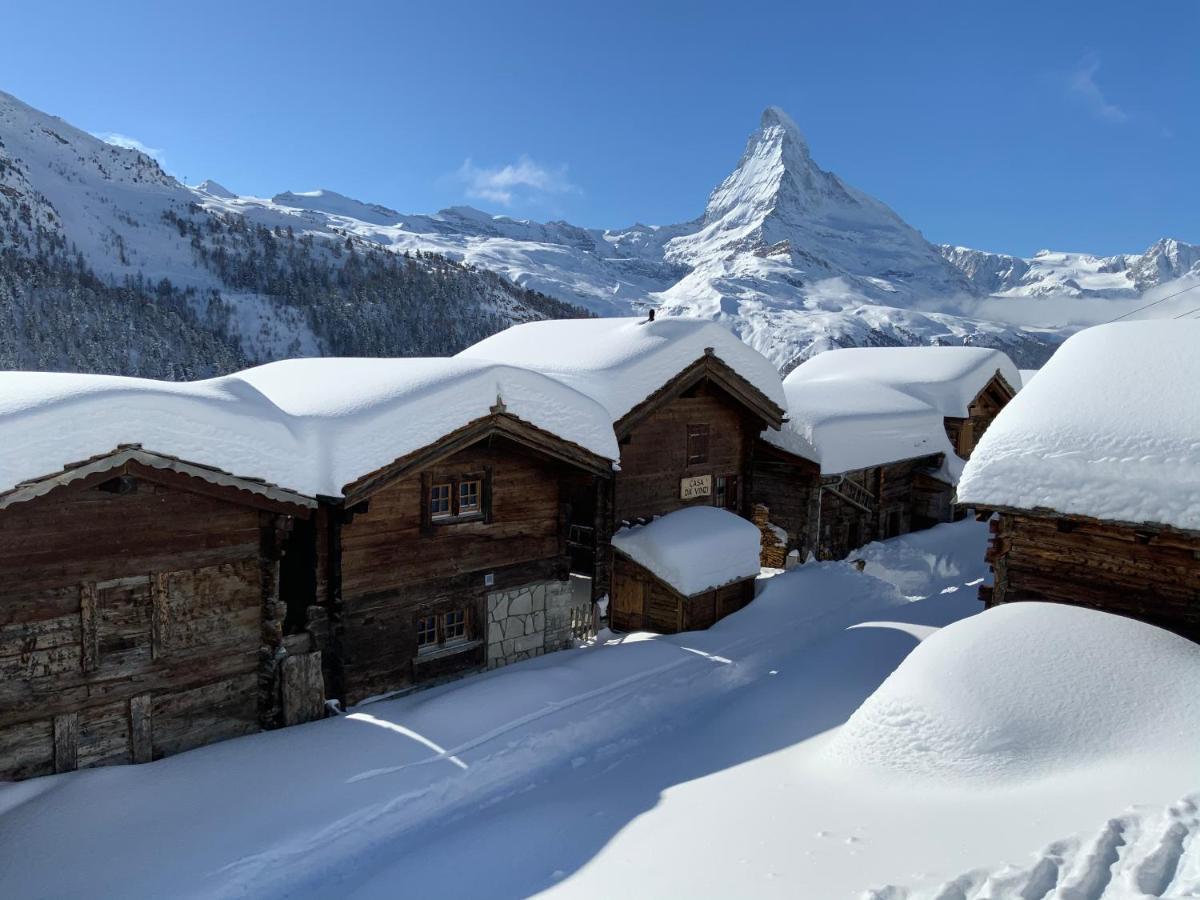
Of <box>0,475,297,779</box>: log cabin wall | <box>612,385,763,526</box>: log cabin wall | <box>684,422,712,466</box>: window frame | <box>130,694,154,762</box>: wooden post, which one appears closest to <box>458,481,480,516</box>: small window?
<box>0,475,297,779</box>: log cabin wall

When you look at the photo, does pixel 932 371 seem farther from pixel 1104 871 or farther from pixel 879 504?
pixel 1104 871

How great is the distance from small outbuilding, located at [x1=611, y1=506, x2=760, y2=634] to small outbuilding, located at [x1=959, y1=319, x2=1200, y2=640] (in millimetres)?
5399

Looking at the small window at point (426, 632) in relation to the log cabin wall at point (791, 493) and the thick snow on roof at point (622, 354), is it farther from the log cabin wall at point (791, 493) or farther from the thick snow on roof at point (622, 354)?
the log cabin wall at point (791, 493)

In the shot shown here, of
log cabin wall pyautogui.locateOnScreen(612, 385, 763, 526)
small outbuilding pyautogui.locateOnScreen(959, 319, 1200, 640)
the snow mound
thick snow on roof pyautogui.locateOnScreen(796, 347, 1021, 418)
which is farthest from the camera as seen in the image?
thick snow on roof pyautogui.locateOnScreen(796, 347, 1021, 418)

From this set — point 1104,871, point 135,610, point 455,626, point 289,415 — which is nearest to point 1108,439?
point 1104,871

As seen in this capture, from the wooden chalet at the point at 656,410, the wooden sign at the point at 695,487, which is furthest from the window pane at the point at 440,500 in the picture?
the wooden sign at the point at 695,487

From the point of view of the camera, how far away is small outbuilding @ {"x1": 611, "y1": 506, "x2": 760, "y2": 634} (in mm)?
15727

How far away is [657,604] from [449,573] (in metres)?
5.18

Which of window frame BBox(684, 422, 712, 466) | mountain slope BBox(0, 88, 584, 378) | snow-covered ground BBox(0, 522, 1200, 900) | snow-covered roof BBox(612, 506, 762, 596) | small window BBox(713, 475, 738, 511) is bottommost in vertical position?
snow-covered ground BBox(0, 522, 1200, 900)

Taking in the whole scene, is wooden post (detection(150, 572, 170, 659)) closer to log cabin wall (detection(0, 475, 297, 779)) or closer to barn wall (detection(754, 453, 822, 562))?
log cabin wall (detection(0, 475, 297, 779))

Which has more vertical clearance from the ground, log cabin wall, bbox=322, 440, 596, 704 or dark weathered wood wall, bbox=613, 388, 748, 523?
dark weathered wood wall, bbox=613, 388, 748, 523

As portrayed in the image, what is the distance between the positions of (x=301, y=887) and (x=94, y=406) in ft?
18.8

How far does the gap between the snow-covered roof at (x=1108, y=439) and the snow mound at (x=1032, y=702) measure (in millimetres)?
1746

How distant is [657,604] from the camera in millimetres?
16062
